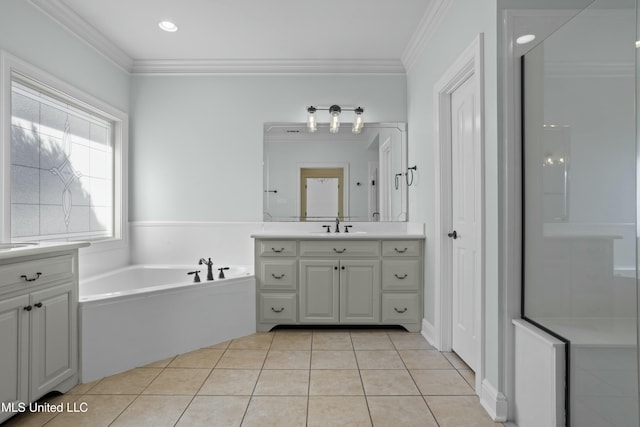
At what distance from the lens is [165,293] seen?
2.64 metres

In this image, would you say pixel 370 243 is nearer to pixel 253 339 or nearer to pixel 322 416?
pixel 253 339

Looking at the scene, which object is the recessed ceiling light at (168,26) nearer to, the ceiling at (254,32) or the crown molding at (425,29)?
the ceiling at (254,32)

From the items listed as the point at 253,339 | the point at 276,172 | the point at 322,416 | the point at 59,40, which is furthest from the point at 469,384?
the point at 59,40

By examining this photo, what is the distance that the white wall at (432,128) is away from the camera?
1.86 metres

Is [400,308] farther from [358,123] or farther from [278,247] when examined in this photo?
[358,123]

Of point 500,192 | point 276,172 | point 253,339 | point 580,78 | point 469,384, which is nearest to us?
point 580,78

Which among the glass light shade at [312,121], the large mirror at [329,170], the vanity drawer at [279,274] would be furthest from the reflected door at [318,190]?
the vanity drawer at [279,274]

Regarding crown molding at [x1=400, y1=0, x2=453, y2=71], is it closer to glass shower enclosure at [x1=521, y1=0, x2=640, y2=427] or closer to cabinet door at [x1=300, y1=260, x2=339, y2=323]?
glass shower enclosure at [x1=521, y1=0, x2=640, y2=427]

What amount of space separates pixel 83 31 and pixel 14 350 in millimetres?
2487

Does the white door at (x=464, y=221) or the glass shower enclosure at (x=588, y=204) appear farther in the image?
the white door at (x=464, y=221)

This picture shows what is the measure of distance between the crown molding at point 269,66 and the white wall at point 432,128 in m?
0.33

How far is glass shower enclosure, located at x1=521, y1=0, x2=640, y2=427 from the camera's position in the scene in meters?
1.24

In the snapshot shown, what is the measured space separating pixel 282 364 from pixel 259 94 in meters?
2.59

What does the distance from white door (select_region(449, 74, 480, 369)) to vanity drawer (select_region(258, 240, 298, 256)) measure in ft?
4.35
